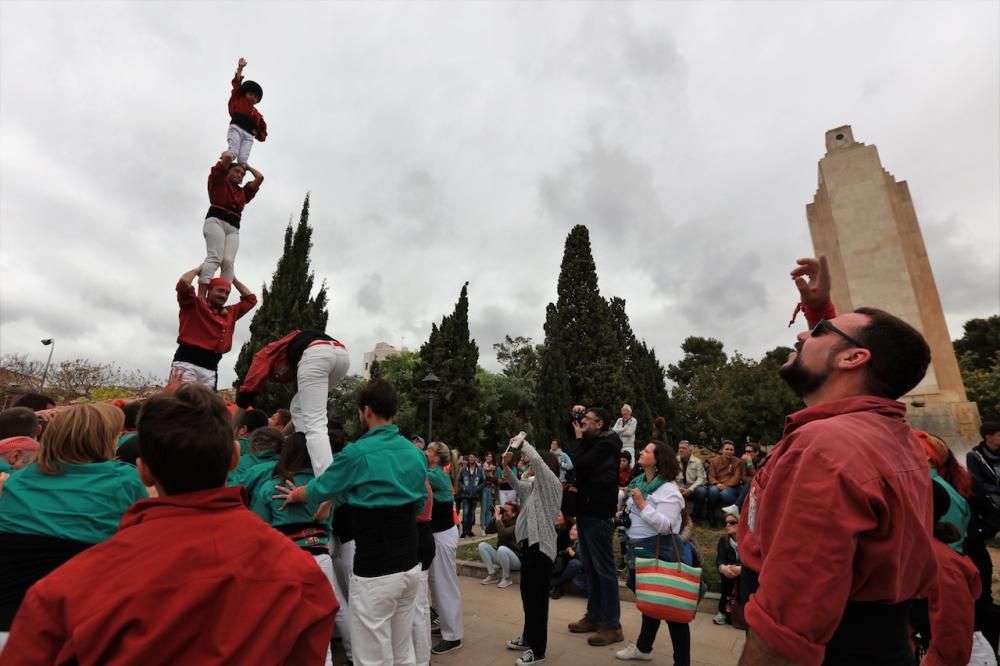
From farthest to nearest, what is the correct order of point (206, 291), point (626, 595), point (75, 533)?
point (626, 595) → point (206, 291) → point (75, 533)

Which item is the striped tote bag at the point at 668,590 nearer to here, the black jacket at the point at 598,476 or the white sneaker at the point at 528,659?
the black jacket at the point at 598,476

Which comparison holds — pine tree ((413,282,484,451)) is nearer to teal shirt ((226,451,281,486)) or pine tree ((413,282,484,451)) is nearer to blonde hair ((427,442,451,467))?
blonde hair ((427,442,451,467))

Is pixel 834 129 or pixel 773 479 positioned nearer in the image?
pixel 773 479

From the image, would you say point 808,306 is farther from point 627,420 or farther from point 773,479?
point 627,420

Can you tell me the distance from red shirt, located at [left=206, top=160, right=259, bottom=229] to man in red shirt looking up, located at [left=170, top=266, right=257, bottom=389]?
2.47 ft

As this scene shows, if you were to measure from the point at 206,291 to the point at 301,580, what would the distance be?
4.34m

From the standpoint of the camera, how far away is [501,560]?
835cm

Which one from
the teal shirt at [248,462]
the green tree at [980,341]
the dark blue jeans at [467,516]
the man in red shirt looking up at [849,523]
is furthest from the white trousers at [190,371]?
the green tree at [980,341]

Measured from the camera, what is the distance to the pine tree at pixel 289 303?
2784cm

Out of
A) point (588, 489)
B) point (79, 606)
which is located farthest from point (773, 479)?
point (588, 489)

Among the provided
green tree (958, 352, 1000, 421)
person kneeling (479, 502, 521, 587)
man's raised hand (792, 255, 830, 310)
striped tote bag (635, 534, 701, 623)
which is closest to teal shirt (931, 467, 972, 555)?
man's raised hand (792, 255, 830, 310)

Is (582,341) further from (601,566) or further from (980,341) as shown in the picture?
(980,341)

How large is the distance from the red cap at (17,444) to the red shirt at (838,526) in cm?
371

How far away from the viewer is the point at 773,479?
1.62m
